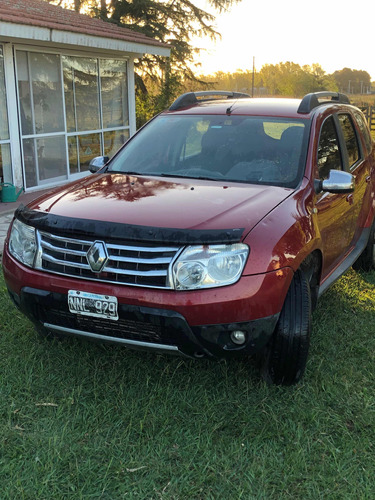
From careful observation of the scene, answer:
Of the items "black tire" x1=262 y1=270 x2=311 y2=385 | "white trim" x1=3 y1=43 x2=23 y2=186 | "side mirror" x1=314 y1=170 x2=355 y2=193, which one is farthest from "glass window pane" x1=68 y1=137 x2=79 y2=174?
"black tire" x1=262 y1=270 x2=311 y2=385

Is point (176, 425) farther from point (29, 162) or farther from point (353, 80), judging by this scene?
point (353, 80)

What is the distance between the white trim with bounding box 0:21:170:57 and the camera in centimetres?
802

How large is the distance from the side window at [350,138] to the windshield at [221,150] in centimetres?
86

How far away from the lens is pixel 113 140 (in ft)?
40.7

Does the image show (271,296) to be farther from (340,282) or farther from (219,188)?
(340,282)

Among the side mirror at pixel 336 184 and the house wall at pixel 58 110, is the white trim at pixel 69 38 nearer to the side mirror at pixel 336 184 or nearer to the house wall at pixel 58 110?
the house wall at pixel 58 110

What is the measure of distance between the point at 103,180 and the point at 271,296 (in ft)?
5.28

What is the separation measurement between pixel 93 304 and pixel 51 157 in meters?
7.98

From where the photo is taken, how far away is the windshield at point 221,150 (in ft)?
12.2

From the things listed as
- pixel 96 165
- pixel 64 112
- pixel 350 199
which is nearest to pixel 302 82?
pixel 64 112

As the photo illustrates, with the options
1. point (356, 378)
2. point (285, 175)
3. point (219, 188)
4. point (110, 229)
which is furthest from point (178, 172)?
point (356, 378)

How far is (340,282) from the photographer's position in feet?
17.3

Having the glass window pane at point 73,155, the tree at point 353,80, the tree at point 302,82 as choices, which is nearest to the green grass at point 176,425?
the glass window pane at point 73,155

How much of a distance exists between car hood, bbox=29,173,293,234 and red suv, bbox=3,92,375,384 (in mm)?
11
